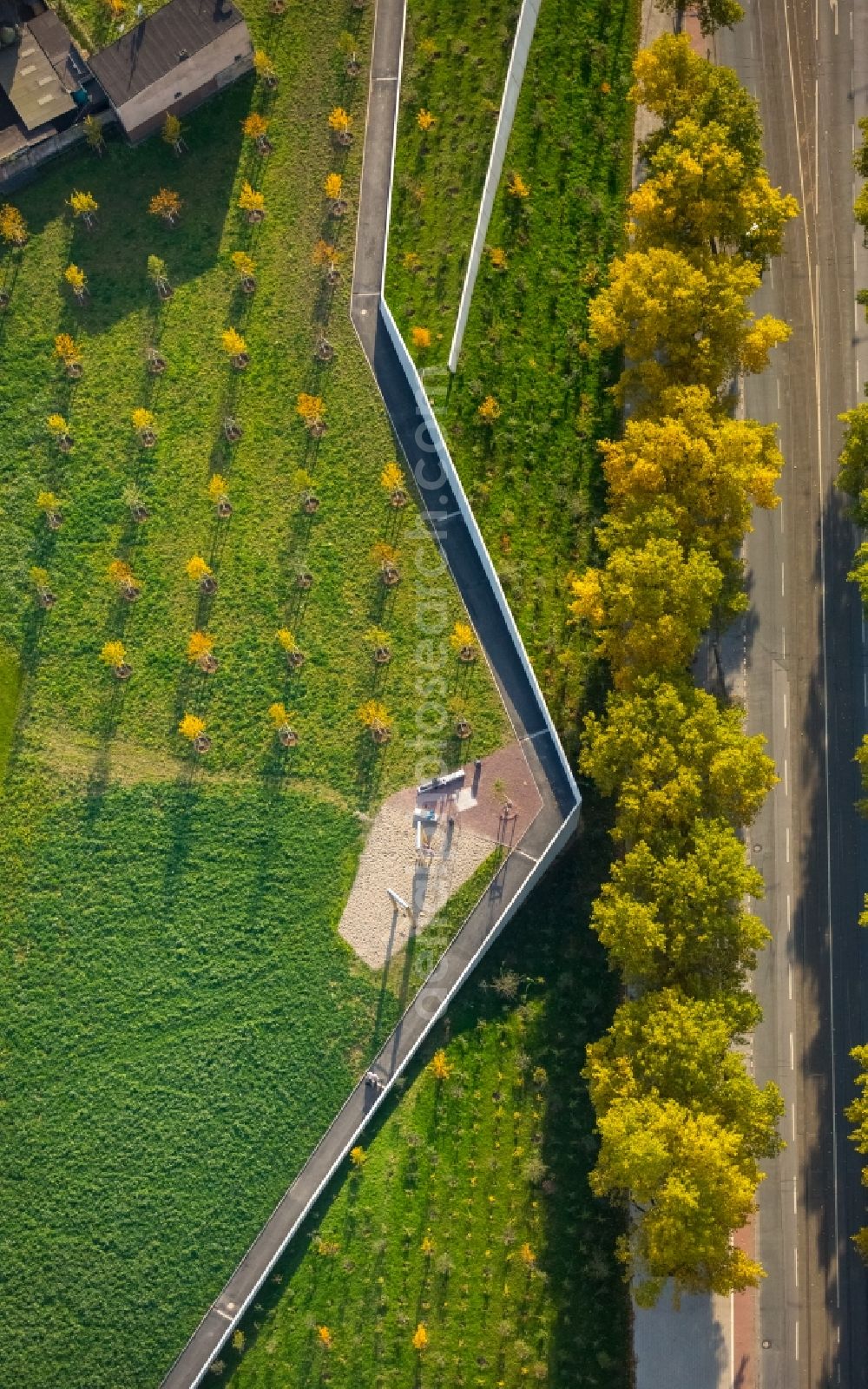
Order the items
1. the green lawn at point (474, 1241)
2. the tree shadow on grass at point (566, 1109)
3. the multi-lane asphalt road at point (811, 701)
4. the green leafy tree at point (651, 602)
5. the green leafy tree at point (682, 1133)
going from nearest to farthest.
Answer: the green leafy tree at point (682, 1133)
the green leafy tree at point (651, 602)
the green lawn at point (474, 1241)
the tree shadow on grass at point (566, 1109)
the multi-lane asphalt road at point (811, 701)

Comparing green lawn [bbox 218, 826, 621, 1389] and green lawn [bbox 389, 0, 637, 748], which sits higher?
green lawn [bbox 389, 0, 637, 748]

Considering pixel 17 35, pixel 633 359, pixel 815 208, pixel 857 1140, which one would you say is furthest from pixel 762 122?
pixel 857 1140

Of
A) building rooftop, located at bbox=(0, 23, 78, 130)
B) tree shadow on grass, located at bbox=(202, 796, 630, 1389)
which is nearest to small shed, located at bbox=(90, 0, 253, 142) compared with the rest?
building rooftop, located at bbox=(0, 23, 78, 130)

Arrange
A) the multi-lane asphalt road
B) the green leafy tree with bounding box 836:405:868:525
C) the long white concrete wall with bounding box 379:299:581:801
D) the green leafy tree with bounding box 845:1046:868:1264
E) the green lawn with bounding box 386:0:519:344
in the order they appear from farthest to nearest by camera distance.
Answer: the green lawn with bounding box 386:0:519:344
the long white concrete wall with bounding box 379:299:581:801
the multi-lane asphalt road
the green leafy tree with bounding box 836:405:868:525
the green leafy tree with bounding box 845:1046:868:1264

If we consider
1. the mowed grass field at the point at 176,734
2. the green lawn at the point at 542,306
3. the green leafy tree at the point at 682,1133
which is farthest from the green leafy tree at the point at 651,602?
the green leafy tree at the point at 682,1133

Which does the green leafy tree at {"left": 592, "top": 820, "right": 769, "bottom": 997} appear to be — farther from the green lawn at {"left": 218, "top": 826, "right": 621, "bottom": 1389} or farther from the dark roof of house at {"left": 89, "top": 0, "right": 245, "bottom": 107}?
the dark roof of house at {"left": 89, "top": 0, "right": 245, "bottom": 107}

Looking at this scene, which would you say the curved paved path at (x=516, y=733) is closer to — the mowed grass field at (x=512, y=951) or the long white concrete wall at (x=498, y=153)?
the mowed grass field at (x=512, y=951)

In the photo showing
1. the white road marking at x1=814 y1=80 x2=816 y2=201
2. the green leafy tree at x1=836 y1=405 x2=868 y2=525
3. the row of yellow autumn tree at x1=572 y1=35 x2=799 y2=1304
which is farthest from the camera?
the white road marking at x1=814 y1=80 x2=816 y2=201
